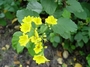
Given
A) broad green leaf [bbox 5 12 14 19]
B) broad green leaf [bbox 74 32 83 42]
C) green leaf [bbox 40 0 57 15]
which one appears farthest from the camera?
broad green leaf [bbox 5 12 14 19]

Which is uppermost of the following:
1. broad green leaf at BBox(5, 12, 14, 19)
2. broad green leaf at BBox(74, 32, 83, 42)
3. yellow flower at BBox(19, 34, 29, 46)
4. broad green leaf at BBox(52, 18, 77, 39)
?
broad green leaf at BBox(52, 18, 77, 39)

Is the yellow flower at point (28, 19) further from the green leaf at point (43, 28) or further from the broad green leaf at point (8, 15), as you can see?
the broad green leaf at point (8, 15)

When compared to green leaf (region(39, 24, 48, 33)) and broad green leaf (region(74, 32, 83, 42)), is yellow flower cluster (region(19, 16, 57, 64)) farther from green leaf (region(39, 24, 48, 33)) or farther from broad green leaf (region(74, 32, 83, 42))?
broad green leaf (region(74, 32, 83, 42))

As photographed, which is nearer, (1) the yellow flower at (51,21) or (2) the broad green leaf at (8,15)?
(1) the yellow flower at (51,21)

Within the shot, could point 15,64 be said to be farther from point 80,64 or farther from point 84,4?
point 84,4

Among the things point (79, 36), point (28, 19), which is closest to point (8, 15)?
point (79, 36)

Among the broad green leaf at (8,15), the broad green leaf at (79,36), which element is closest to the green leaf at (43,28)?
the broad green leaf at (79,36)

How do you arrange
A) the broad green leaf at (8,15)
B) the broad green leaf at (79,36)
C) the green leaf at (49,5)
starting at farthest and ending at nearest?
the broad green leaf at (8,15) < the broad green leaf at (79,36) < the green leaf at (49,5)

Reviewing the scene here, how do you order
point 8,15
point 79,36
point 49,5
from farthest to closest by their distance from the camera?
point 8,15
point 79,36
point 49,5

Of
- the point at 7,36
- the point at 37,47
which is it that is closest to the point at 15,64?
the point at 7,36

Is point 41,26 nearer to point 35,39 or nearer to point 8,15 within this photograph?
point 35,39

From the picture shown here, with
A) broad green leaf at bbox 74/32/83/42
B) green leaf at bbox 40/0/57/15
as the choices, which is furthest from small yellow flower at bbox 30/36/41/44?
broad green leaf at bbox 74/32/83/42
